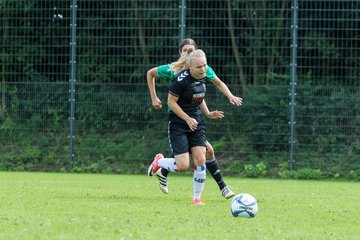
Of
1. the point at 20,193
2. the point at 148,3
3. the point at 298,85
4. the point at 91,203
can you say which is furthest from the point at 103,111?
the point at 91,203

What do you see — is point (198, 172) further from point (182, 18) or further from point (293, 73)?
point (182, 18)

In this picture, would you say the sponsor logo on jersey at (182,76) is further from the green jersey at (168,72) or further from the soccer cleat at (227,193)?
the soccer cleat at (227,193)

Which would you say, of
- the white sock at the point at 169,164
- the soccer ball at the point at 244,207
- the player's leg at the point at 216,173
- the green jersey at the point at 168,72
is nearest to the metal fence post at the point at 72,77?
the green jersey at the point at 168,72

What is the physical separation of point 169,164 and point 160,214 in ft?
8.36

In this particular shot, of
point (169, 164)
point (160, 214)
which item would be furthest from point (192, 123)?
point (160, 214)

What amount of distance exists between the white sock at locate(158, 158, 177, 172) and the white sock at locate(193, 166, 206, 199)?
68cm

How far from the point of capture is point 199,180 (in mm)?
10523

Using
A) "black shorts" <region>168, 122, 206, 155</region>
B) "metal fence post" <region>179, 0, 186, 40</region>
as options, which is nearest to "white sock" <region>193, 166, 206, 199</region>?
"black shorts" <region>168, 122, 206, 155</region>

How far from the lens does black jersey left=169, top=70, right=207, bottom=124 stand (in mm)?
10648

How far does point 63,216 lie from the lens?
335 inches

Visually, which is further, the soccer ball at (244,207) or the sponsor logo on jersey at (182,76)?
the sponsor logo on jersey at (182,76)

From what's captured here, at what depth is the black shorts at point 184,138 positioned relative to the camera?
35.6 ft

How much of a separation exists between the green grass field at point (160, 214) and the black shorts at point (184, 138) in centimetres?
62

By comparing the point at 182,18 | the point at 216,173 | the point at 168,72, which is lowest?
the point at 216,173
